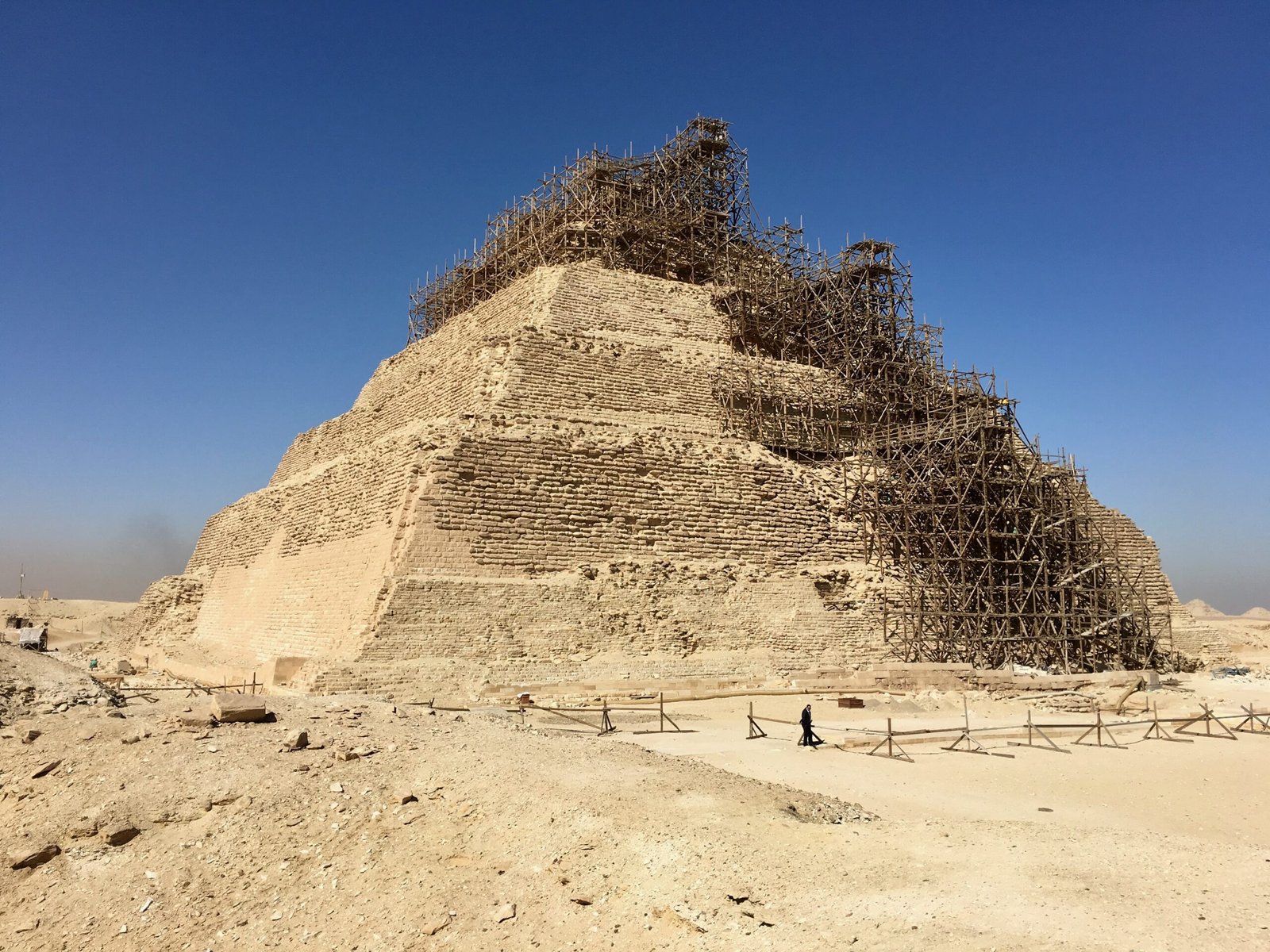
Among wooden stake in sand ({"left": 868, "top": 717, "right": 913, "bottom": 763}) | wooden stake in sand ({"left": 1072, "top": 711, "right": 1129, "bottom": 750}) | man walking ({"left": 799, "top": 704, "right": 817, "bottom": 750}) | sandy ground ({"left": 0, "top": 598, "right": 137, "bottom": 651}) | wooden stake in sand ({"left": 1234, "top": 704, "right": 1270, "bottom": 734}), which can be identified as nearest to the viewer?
wooden stake in sand ({"left": 868, "top": 717, "right": 913, "bottom": 763})

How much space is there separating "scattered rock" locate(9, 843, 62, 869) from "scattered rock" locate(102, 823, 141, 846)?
0.40m

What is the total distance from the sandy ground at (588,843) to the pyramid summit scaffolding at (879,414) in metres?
8.97

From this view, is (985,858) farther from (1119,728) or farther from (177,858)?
(1119,728)

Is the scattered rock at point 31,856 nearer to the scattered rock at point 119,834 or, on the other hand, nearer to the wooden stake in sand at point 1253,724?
the scattered rock at point 119,834

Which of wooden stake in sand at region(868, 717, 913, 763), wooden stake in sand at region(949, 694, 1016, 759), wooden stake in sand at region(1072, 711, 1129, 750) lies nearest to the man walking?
wooden stake in sand at region(868, 717, 913, 763)

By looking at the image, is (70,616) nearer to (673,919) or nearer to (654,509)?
(654,509)

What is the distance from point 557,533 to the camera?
18.5 metres

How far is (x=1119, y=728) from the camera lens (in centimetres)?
1447

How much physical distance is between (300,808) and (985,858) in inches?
235

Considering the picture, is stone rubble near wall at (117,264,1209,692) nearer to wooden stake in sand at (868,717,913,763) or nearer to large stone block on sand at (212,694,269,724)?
large stone block on sand at (212,694,269,724)

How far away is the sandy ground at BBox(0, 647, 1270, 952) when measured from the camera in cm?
629

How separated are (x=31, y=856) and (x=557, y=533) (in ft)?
35.9

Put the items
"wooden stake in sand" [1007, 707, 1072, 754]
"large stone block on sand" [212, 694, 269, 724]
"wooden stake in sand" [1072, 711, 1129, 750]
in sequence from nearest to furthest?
"large stone block on sand" [212, 694, 269, 724]
"wooden stake in sand" [1007, 707, 1072, 754]
"wooden stake in sand" [1072, 711, 1129, 750]

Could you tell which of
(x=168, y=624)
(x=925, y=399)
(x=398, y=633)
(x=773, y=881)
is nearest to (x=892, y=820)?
(x=773, y=881)
